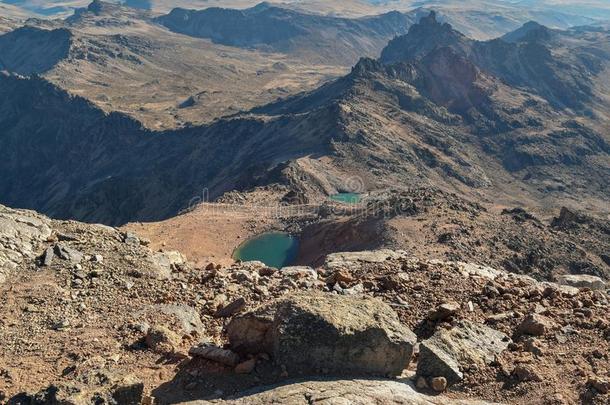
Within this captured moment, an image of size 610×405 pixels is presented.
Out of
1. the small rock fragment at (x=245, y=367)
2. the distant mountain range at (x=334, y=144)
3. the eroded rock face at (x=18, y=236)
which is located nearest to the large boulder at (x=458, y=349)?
the small rock fragment at (x=245, y=367)

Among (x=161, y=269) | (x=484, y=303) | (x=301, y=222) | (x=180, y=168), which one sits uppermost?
(x=484, y=303)

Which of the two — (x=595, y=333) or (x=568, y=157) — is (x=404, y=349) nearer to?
(x=595, y=333)

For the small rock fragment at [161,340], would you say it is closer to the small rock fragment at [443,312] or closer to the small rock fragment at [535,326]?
the small rock fragment at [443,312]

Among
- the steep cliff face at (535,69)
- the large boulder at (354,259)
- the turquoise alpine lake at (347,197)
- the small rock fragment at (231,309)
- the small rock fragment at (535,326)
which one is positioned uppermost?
the small rock fragment at (535,326)

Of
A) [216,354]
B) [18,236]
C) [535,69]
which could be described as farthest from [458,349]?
[535,69]

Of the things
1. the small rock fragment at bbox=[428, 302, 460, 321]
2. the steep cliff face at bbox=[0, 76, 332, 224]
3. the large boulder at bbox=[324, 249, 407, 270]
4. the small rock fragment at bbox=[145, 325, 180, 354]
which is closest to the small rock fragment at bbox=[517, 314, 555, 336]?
the small rock fragment at bbox=[428, 302, 460, 321]

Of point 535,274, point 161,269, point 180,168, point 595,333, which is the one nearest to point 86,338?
point 161,269
